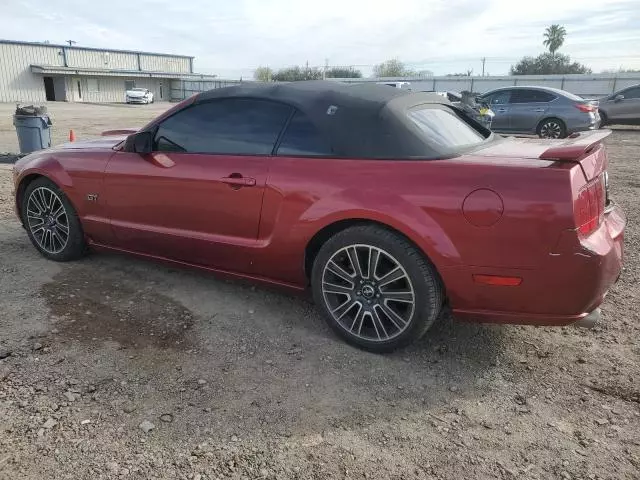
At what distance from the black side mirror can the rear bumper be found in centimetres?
243

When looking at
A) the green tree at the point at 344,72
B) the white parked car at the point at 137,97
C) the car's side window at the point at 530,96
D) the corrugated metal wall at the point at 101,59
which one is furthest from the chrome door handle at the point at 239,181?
the corrugated metal wall at the point at 101,59

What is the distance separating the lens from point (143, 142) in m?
3.89

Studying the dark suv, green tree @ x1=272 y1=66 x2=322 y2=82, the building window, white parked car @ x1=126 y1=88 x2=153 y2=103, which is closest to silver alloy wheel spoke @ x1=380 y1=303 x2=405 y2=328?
the dark suv

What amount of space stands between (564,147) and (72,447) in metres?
2.86

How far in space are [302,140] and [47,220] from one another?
2.63 metres

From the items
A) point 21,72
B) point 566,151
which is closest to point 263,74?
point 21,72

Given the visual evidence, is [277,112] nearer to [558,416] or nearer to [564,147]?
[564,147]

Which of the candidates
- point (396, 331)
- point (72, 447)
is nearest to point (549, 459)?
point (396, 331)

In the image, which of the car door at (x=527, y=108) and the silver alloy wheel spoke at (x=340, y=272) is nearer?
the silver alloy wheel spoke at (x=340, y=272)

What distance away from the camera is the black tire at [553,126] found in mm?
13867

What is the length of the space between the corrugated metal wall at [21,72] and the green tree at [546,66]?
143 ft

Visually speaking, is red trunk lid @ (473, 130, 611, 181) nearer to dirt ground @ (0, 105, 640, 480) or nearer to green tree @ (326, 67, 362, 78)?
dirt ground @ (0, 105, 640, 480)

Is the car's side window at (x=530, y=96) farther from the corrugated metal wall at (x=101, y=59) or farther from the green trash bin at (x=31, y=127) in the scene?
the corrugated metal wall at (x=101, y=59)

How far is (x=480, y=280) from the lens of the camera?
9.12 ft
